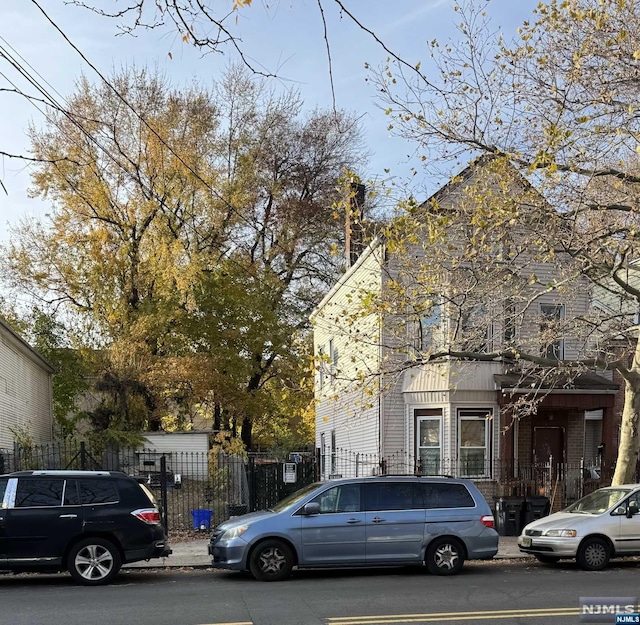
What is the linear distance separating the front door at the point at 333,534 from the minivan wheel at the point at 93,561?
2.97 meters

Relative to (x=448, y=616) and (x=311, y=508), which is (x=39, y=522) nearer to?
(x=311, y=508)

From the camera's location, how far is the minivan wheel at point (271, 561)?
39.8 ft

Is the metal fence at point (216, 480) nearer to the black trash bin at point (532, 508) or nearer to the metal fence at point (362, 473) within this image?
the metal fence at point (362, 473)

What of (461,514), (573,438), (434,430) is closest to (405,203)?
(461,514)

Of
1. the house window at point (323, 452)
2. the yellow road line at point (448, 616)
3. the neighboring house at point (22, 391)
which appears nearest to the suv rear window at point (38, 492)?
the yellow road line at point (448, 616)

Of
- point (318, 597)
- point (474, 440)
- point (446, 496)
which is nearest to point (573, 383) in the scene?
point (474, 440)

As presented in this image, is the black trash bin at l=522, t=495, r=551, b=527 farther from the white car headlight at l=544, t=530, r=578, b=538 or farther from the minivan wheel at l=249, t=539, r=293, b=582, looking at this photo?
the minivan wheel at l=249, t=539, r=293, b=582

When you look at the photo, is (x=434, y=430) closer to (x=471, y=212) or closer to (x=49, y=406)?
(x=471, y=212)

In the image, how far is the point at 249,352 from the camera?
37750mm

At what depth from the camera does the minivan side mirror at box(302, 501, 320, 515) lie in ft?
41.2

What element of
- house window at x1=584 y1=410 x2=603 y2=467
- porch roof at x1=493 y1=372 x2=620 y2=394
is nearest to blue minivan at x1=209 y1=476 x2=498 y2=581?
porch roof at x1=493 y1=372 x2=620 y2=394

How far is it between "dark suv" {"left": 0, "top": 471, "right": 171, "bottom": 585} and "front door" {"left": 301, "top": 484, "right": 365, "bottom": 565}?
7.65 feet

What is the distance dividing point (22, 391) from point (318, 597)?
1951cm

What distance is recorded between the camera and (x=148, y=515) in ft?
40.8
